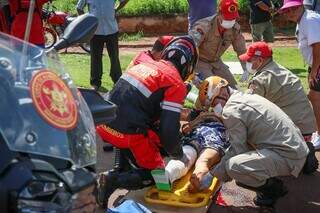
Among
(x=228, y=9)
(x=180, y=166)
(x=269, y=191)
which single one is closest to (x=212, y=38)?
(x=228, y=9)

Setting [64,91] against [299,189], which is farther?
[299,189]

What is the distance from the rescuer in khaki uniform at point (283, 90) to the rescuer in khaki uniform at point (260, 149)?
0.79 m

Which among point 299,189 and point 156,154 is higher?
point 156,154

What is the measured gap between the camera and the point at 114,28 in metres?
7.99

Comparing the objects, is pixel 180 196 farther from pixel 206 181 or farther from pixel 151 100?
pixel 151 100

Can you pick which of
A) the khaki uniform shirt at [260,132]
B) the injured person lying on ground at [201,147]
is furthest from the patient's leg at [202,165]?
the khaki uniform shirt at [260,132]

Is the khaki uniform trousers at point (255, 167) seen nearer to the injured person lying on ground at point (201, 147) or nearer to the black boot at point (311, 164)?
the injured person lying on ground at point (201, 147)

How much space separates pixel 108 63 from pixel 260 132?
6.29m

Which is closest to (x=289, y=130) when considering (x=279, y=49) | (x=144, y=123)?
(x=144, y=123)

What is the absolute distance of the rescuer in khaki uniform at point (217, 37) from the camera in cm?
642

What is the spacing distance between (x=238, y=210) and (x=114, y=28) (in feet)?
13.4

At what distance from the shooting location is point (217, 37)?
6.57 meters

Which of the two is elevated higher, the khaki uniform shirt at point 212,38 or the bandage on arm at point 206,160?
the khaki uniform shirt at point 212,38

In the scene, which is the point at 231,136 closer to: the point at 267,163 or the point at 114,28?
the point at 267,163
